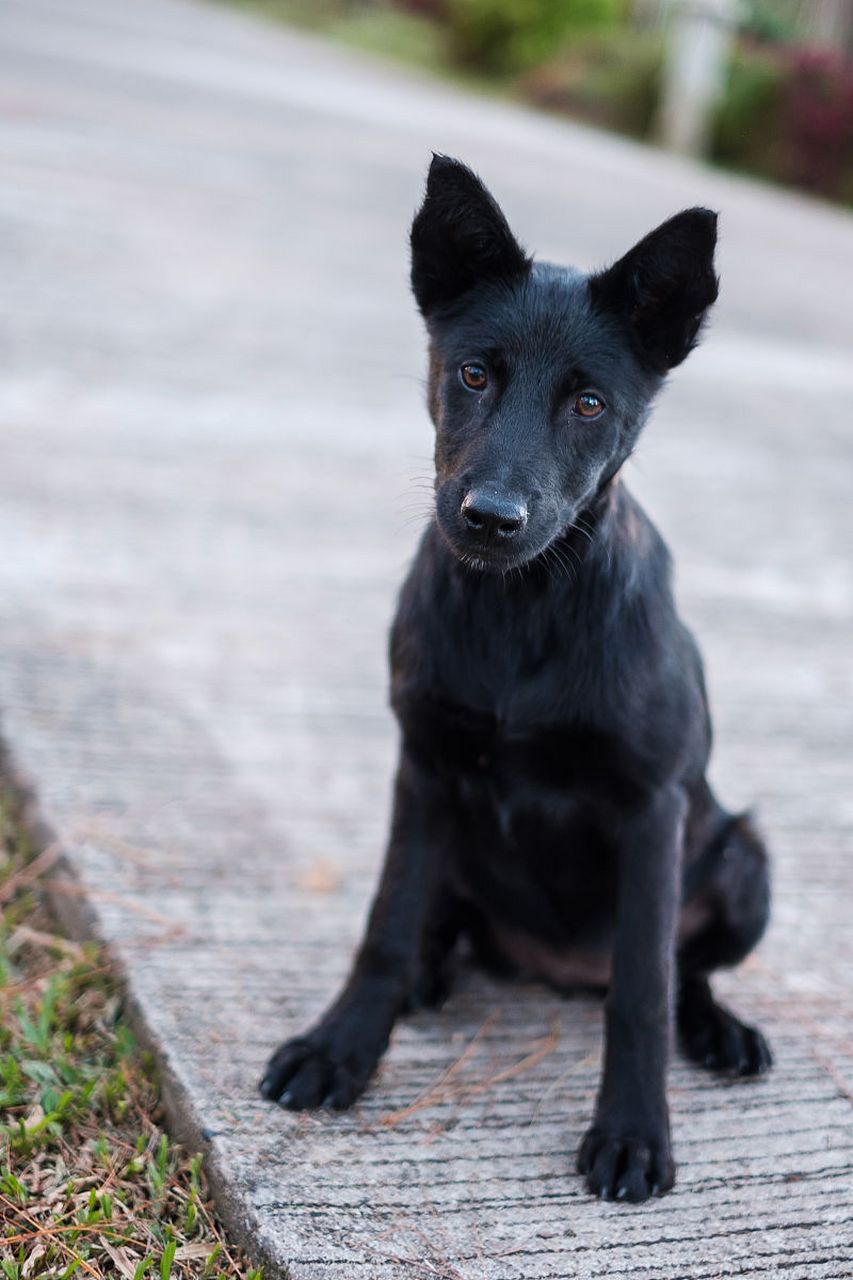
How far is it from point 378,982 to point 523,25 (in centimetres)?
2793

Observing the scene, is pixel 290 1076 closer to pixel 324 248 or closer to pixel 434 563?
pixel 434 563

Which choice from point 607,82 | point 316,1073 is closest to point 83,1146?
point 316,1073

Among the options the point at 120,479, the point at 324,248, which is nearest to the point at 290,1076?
the point at 120,479

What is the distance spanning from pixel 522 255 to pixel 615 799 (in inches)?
35.1

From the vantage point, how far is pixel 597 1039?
8.64ft

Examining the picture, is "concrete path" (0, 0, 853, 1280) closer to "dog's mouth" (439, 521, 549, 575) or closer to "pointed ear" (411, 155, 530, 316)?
"dog's mouth" (439, 521, 549, 575)

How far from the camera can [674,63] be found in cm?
2203

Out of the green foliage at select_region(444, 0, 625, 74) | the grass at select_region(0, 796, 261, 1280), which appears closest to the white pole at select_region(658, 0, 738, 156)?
the green foliage at select_region(444, 0, 625, 74)

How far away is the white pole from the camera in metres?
20.6

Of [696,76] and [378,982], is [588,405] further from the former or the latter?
[696,76]

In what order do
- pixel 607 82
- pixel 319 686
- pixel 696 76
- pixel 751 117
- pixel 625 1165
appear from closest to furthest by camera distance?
pixel 625 1165 < pixel 319 686 < pixel 751 117 < pixel 696 76 < pixel 607 82

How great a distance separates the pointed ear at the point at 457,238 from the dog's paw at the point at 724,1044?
53.4 inches

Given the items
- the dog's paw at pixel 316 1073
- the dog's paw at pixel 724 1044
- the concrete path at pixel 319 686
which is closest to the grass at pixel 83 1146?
the concrete path at pixel 319 686

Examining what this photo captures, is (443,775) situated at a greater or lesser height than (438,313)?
lesser
